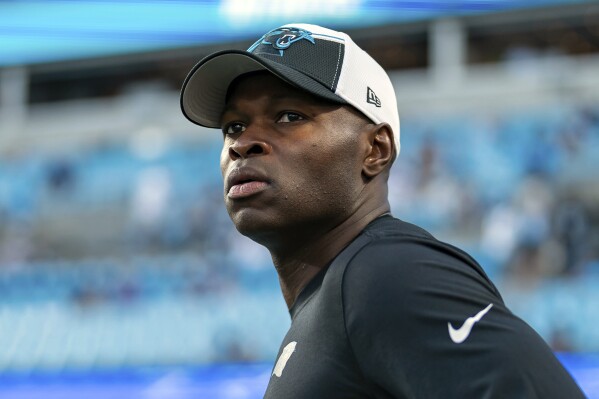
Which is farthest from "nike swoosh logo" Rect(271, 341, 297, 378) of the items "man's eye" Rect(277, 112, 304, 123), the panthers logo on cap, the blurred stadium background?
the blurred stadium background

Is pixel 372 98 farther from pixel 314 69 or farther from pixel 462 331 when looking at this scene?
pixel 462 331

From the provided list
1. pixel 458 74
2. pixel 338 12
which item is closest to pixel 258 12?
pixel 338 12

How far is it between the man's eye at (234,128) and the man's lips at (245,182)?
12 centimetres

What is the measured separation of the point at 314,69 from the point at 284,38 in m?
0.11

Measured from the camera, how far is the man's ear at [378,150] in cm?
183

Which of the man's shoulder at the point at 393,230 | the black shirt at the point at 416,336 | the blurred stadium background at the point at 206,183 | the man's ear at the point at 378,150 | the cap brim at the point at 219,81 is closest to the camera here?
the black shirt at the point at 416,336

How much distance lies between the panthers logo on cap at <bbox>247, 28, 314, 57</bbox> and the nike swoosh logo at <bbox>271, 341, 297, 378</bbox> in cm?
55

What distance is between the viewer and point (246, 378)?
8.77 m

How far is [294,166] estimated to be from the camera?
1743 millimetres

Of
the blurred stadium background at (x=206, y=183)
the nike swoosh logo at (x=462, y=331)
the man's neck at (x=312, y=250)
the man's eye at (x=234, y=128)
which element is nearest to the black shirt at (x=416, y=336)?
the nike swoosh logo at (x=462, y=331)

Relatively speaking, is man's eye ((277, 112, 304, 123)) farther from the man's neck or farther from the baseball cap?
the man's neck

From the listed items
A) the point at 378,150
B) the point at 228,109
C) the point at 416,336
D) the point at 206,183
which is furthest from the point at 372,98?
the point at 206,183

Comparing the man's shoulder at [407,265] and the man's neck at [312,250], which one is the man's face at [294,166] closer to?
the man's neck at [312,250]

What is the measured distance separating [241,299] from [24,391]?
2583 mm
